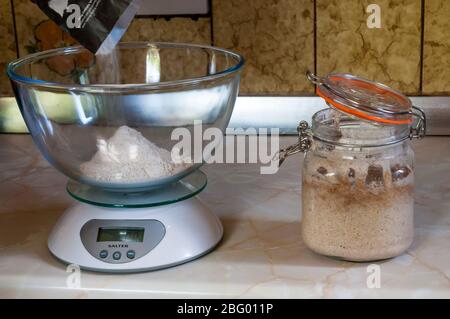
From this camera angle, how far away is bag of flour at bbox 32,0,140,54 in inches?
41.9

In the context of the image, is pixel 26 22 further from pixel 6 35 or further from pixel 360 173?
pixel 360 173

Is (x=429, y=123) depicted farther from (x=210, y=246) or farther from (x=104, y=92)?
(x=104, y=92)

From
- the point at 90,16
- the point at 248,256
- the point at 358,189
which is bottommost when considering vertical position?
the point at 248,256

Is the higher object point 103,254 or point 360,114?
point 360,114

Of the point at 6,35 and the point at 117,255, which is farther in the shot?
the point at 6,35

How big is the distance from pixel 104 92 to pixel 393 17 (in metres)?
0.67

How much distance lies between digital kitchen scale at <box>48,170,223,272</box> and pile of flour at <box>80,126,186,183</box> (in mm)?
34

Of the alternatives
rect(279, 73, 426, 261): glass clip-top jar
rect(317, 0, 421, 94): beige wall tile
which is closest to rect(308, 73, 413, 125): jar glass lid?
rect(279, 73, 426, 261): glass clip-top jar

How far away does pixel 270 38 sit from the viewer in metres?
1.48

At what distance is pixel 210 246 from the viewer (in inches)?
42.3

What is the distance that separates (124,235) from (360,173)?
32 centimetres

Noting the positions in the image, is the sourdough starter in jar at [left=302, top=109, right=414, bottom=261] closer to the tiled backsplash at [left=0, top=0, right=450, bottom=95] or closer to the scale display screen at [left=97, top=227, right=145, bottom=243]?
the scale display screen at [left=97, top=227, right=145, bottom=243]

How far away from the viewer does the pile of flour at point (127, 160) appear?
40.8 inches

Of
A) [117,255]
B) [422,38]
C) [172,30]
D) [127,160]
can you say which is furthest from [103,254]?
[422,38]
